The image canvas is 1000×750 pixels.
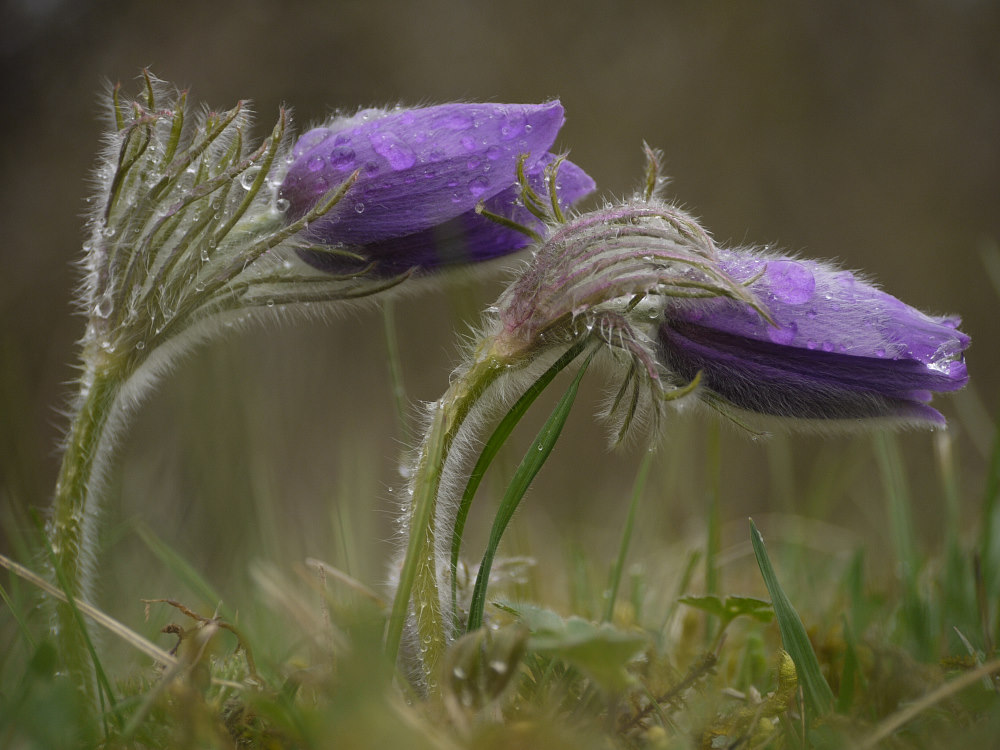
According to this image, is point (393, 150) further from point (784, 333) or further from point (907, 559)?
point (907, 559)

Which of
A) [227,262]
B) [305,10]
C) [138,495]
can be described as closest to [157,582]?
[138,495]

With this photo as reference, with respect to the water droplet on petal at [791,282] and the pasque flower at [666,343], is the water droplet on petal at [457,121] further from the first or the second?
the water droplet on petal at [791,282]

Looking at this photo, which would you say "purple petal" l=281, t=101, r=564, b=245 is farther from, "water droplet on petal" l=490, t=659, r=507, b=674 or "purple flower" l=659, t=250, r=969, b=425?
"water droplet on petal" l=490, t=659, r=507, b=674

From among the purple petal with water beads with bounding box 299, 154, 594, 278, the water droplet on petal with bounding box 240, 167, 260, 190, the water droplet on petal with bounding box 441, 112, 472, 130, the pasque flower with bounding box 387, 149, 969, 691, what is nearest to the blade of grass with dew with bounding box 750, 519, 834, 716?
the pasque flower with bounding box 387, 149, 969, 691

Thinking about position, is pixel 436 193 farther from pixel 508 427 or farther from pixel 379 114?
pixel 508 427

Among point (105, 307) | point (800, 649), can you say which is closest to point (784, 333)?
point (800, 649)

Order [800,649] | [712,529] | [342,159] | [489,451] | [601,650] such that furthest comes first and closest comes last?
1. [712,529]
2. [342,159]
3. [489,451]
4. [800,649]
5. [601,650]
